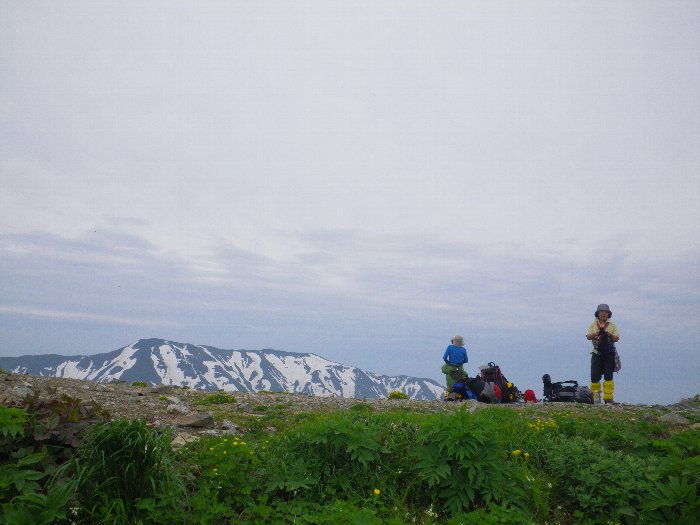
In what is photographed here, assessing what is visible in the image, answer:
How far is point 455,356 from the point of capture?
16.9 meters

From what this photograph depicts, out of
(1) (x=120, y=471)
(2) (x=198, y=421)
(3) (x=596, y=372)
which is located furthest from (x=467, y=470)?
(3) (x=596, y=372)

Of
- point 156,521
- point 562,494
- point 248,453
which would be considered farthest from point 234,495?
point 562,494

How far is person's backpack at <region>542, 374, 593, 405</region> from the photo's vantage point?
51.1 ft

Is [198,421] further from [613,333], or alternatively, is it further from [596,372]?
[613,333]

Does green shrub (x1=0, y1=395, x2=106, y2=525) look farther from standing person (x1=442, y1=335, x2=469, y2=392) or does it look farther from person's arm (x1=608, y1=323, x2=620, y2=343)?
person's arm (x1=608, y1=323, x2=620, y2=343)

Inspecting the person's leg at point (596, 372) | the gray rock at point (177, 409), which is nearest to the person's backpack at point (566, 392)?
the person's leg at point (596, 372)

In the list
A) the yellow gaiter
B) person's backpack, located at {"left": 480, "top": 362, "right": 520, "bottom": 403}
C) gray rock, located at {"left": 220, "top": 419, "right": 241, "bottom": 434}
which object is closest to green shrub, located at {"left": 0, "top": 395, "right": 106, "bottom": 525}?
gray rock, located at {"left": 220, "top": 419, "right": 241, "bottom": 434}

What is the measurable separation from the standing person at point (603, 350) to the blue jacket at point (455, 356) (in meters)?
4.25

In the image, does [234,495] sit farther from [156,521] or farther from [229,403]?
[229,403]

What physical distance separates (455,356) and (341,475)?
12.0m

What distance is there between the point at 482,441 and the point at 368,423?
2.08 m

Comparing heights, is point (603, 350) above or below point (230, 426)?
above

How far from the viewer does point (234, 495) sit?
16.8 ft

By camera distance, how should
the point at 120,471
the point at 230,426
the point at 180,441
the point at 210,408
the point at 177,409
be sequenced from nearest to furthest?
1. the point at 120,471
2. the point at 180,441
3. the point at 230,426
4. the point at 177,409
5. the point at 210,408
